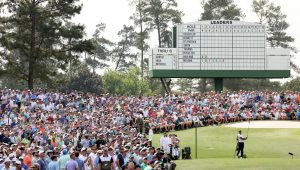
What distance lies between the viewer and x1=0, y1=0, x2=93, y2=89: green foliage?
58.7 m

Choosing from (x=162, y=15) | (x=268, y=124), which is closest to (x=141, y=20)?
(x=162, y=15)

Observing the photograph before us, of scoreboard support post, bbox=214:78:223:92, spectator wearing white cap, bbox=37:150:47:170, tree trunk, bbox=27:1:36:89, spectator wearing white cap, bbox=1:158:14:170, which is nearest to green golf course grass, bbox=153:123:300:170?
spectator wearing white cap, bbox=37:150:47:170

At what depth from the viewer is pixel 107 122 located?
40.3 m

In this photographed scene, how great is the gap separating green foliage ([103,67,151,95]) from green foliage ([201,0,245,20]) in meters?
14.7

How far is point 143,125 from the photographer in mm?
44375

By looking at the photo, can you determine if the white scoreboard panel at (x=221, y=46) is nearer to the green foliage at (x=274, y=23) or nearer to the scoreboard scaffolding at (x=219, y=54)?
the scoreboard scaffolding at (x=219, y=54)

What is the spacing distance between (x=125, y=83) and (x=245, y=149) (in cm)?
Answer: 6330

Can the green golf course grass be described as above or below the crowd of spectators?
below

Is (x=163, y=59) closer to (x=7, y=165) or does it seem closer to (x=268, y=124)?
(x=268, y=124)

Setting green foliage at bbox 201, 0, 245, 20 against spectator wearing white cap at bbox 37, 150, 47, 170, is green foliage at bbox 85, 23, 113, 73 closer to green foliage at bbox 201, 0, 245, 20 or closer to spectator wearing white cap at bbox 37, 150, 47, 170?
green foliage at bbox 201, 0, 245, 20

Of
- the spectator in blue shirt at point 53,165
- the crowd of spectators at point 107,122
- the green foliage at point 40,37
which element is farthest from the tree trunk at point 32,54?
the spectator in blue shirt at point 53,165

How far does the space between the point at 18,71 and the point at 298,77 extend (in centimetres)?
5652

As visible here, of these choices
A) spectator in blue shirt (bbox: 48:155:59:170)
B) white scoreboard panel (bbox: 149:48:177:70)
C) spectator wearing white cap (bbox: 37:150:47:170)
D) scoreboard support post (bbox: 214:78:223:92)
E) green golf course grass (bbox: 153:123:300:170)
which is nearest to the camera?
spectator in blue shirt (bbox: 48:155:59:170)

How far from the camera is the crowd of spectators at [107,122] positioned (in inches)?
872
